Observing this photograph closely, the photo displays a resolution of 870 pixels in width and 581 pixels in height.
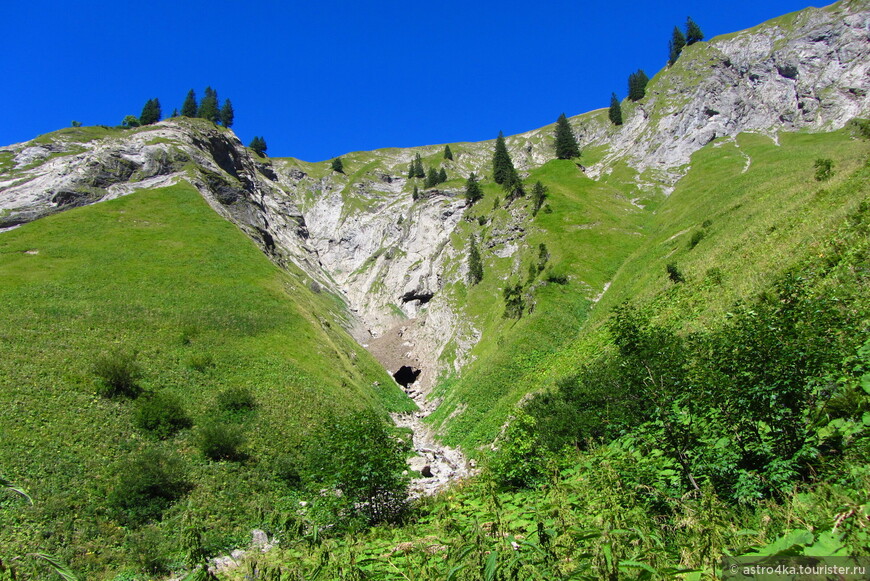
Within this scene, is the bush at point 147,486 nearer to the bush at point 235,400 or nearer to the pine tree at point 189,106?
the bush at point 235,400

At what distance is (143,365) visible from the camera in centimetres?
3481

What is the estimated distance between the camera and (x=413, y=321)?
98.2 meters

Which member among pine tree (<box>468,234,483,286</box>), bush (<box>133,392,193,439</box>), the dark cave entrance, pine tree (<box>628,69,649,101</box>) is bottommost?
the dark cave entrance

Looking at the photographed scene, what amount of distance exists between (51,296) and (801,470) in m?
56.4

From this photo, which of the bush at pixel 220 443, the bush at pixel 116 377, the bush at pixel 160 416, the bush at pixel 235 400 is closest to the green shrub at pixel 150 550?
the bush at pixel 220 443

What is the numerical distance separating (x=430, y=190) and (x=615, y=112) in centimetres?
8371

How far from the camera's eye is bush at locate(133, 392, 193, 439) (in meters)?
28.2

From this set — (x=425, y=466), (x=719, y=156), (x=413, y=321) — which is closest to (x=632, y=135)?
(x=719, y=156)

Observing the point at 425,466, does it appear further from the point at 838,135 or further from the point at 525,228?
the point at 838,135

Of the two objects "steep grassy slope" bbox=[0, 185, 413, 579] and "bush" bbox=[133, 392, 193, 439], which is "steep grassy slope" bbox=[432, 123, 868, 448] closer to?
"steep grassy slope" bbox=[0, 185, 413, 579]

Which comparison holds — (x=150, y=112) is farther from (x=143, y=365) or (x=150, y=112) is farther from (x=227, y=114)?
(x=143, y=365)

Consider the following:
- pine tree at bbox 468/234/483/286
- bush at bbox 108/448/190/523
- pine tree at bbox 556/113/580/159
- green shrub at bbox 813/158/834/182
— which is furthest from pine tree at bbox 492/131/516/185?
bush at bbox 108/448/190/523

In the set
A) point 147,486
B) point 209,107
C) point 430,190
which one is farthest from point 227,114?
point 147,486

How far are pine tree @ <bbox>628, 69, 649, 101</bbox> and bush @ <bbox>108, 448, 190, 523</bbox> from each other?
176889 mm
